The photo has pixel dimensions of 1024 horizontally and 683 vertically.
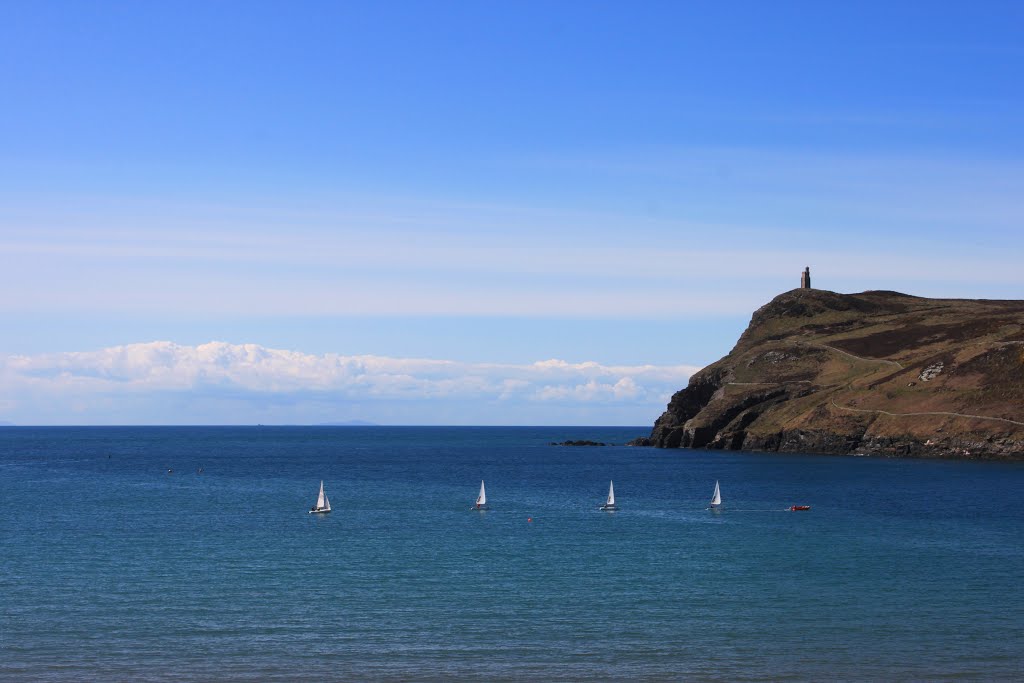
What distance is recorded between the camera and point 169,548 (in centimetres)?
7462

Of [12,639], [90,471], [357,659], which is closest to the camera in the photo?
[357,659]

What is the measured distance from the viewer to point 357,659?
140 feet

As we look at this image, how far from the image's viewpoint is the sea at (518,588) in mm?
42281

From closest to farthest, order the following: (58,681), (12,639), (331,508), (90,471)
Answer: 1. (58,681)
2. (12,639)
3. (331,508)
4. (90,471)

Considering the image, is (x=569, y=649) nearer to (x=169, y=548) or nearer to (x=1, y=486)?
(x=169, y=548)

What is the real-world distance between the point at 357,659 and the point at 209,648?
22.3ft

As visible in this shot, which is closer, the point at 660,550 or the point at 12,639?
the point at 12,639

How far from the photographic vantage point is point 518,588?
194 feet

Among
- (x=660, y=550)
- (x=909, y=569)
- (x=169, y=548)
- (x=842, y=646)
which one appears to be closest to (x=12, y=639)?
(x=169, y=548)

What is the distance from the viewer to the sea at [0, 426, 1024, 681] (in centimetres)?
4228

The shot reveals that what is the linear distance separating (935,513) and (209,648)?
73.0 meters

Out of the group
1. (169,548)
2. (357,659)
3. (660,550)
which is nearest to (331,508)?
(169,548)

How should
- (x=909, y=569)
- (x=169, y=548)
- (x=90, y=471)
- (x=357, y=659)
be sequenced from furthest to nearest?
(x=90, y=471) → (x=169, y=548) → (x=909, y=569) → (x=357, y=659)

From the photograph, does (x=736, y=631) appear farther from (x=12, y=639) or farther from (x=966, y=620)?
(x=12, y=639)
